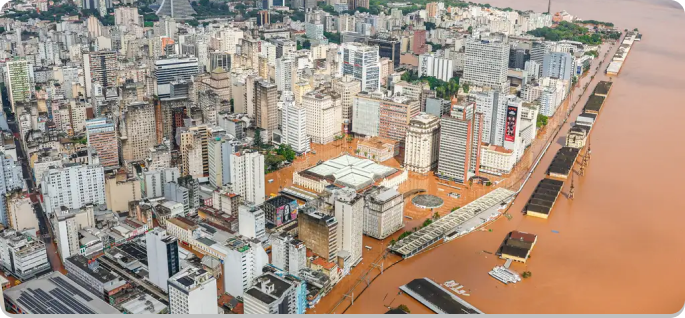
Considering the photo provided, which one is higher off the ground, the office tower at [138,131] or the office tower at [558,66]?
the office tower at [558,66]

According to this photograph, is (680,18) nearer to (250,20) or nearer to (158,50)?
(250,20)

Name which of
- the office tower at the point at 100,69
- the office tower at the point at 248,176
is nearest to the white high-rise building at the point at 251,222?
the office tower at the point at 248,176

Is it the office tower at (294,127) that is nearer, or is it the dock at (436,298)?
the dock at (436,298)

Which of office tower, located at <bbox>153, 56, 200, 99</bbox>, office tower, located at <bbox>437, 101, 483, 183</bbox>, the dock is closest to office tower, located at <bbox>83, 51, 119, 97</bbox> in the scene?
office tower, located at <bbox>153, 56, 200, 99</bbox>

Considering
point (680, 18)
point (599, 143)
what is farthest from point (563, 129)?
point (680, 18)

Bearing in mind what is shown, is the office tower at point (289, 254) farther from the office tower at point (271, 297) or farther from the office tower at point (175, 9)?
the office tower at point (175, 9)

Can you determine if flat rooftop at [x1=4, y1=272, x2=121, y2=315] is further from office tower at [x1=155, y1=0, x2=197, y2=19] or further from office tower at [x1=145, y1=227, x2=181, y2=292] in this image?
office tower at [x1=155, y1=0, x2=197, y2=19]
